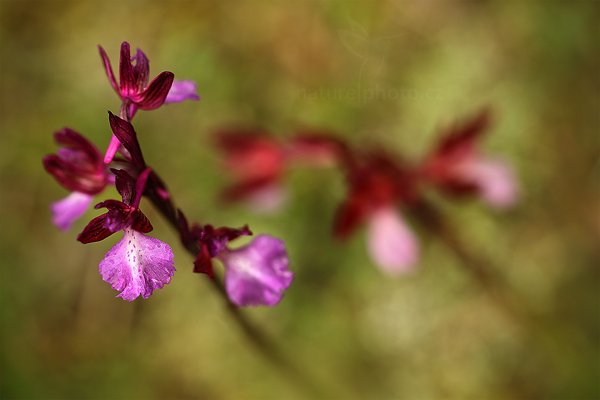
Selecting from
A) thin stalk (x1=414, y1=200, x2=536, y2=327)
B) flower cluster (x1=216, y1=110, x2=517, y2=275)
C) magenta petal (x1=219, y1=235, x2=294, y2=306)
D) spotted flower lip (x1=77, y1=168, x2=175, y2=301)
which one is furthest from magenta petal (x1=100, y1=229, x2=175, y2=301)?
thin stalk (x1=414, y1=200, x2=536, y2=327)

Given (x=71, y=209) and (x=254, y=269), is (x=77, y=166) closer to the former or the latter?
(x=71, y=209)

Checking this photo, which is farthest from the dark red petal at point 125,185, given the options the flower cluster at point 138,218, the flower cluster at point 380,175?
the flower cluster at point 380,175

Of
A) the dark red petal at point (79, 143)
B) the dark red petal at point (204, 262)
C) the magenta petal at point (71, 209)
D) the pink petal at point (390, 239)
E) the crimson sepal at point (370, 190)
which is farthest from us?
the pink petal at point (390, 239)

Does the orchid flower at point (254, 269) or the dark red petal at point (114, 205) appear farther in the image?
the orchid flower at point (254, 269)

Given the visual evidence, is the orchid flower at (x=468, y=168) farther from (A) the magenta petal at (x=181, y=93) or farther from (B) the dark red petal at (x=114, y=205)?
(B) the dark red petal at (x=114, y=205)

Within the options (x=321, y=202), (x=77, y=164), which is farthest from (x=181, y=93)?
(x=321, y=202)

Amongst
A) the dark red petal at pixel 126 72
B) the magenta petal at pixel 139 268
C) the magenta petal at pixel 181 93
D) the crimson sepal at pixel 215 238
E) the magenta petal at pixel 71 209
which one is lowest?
the magenta petal at pixel 139 268

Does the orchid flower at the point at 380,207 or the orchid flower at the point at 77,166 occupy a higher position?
the orchid flower at the point at 380,207

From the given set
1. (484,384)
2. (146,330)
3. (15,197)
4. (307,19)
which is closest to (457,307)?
(484,384)
